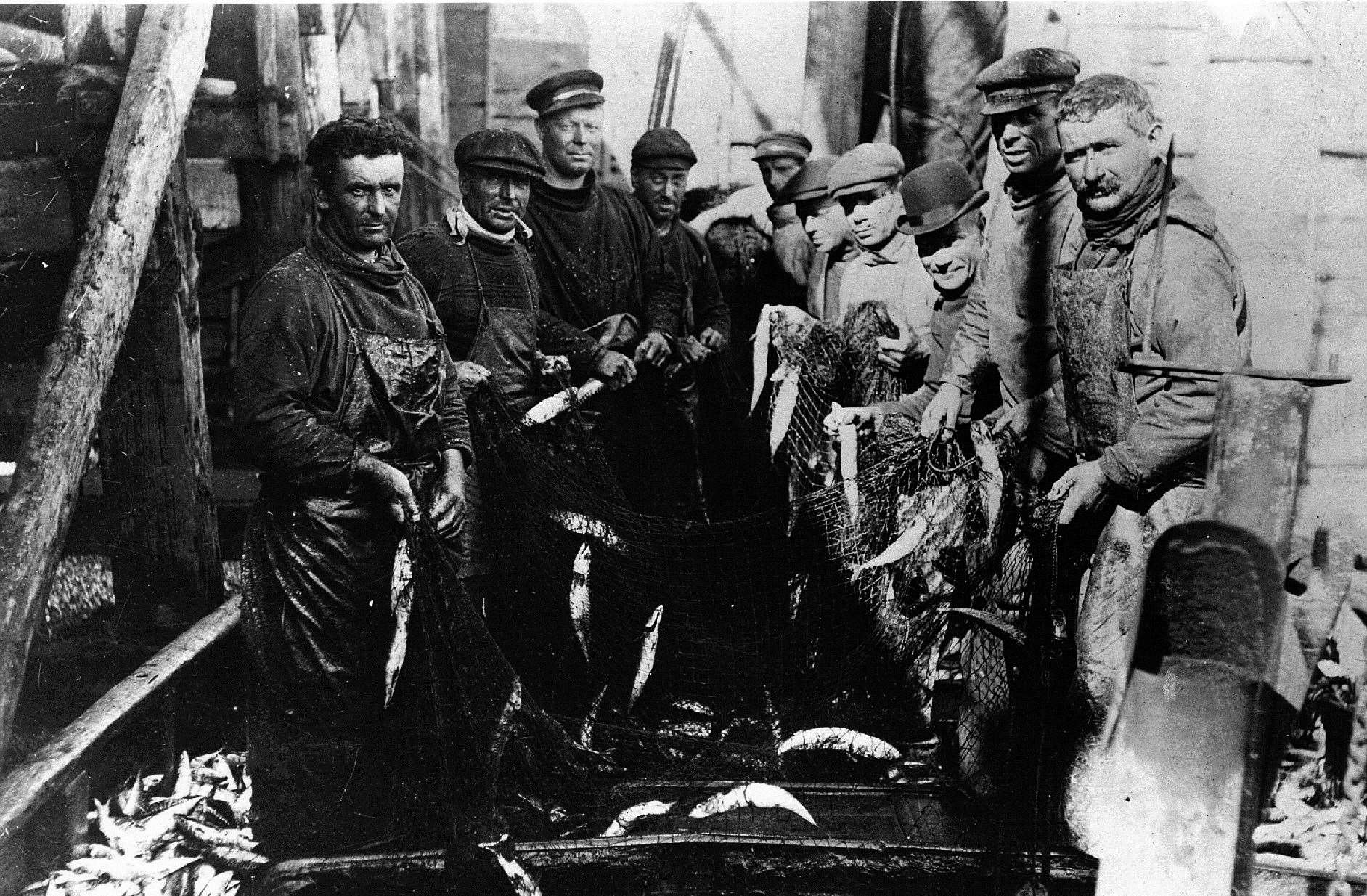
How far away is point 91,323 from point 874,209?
2.31 m

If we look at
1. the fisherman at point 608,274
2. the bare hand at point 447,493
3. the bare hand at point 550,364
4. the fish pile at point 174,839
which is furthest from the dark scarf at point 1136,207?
the fish pile at point 174,839

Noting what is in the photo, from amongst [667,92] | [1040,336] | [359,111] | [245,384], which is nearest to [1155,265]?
[1040,336]

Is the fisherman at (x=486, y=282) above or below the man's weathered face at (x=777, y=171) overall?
below

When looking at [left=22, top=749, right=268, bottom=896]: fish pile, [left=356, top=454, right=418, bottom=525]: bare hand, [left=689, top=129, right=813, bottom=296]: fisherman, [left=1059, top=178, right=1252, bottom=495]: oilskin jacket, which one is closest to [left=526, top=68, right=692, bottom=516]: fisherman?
[left=689, top=129, right=813, bottom=296]: fisherman

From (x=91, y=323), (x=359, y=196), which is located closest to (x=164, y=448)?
(x=91, y=323)

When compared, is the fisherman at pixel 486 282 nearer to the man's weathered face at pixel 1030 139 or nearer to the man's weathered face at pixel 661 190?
the man's weathered face at pixel 661 190

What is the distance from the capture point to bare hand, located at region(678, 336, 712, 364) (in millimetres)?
3729

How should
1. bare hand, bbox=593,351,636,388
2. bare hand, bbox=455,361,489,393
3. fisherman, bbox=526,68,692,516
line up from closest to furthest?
bare hand, bbox=455,361,489,393 < fisherman, bbox=526,68,692,516 < bare hand, bbox=593,351,636,388

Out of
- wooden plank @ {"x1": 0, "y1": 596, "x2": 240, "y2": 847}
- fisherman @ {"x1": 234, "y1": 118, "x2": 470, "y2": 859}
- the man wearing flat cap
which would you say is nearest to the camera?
wooden plank @ {"x1": 0, "y1": 596, "x2": 240, "y2": 847}

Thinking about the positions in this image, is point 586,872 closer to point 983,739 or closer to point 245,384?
point 983,739

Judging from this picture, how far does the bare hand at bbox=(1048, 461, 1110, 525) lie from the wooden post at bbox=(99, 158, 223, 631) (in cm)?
246

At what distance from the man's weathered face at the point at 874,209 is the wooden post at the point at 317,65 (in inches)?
62.2

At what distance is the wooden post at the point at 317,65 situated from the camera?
327 cm

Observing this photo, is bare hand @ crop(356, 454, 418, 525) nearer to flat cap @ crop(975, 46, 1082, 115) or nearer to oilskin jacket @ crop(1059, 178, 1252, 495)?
oilskin jacket @ crop(1059, 178, 1252, 495)
